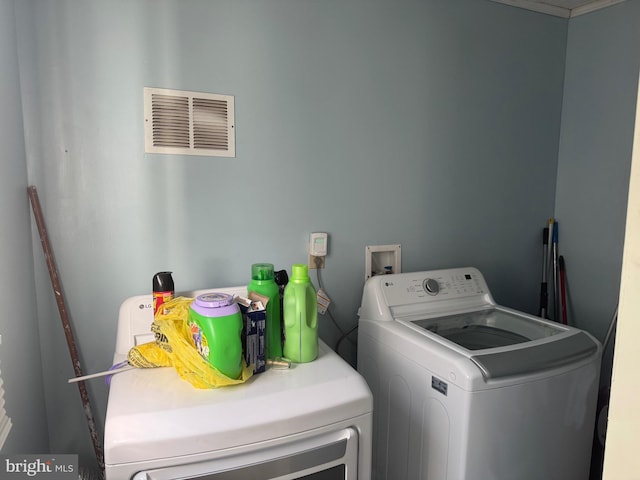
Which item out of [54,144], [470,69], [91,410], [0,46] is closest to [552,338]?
[470,69]

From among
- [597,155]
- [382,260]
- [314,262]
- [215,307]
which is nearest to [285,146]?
[314,262]

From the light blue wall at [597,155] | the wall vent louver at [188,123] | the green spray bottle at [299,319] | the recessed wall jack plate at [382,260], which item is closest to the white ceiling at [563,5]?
the light blue wall at [597,155]

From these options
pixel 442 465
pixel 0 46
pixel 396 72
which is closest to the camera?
pixel 0 46

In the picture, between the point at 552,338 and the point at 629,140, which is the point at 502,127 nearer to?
the point at 629,140

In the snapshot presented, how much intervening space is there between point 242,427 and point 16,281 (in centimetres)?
85

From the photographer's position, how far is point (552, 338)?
1.43 m

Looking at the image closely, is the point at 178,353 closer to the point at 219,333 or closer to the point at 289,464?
the point at 219,333

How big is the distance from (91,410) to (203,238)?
76cm

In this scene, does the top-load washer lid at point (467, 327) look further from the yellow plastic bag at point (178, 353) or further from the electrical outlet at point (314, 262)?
A: the yellow plastic bag at point (178, 353)

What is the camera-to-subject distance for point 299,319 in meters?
1.26

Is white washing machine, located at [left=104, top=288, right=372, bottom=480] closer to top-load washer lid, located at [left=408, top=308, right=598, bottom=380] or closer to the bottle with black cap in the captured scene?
the bottle with black cap

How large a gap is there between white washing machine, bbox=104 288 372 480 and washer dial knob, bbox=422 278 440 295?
0.68 meters

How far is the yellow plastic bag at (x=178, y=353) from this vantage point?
3.54 ft

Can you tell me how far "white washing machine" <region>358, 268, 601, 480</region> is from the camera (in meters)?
1.24
